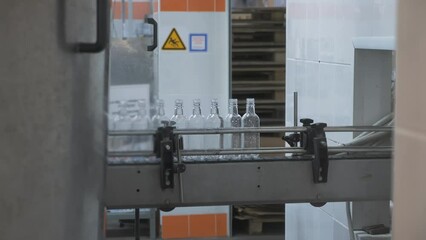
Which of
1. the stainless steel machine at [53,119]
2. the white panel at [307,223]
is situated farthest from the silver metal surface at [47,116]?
the white panel at [307,223]

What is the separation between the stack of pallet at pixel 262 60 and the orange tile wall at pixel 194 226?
3.70ft

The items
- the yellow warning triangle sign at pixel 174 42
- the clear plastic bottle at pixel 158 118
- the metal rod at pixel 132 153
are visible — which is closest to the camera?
the metal rod at pixel 132 153

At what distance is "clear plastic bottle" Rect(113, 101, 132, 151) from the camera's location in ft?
8.00

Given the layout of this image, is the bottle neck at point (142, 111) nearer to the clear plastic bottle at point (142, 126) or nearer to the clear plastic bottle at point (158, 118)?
the clear plastic bottle at point (142, 126)

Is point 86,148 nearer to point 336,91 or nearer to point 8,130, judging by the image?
point 8,130

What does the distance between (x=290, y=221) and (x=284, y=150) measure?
2311 mm

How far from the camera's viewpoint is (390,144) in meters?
3.36

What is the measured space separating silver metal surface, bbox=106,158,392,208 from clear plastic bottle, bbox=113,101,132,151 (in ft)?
0.73

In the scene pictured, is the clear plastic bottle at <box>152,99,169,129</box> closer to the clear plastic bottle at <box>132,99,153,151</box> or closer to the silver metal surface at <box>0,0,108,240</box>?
the clear plastic bottle at <box>132,99,153,151</box>

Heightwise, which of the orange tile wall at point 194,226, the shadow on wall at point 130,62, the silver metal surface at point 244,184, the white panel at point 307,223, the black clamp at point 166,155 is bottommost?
the orange tile wall at point 194,226

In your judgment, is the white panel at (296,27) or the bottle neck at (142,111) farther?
the white panel at (296,27)

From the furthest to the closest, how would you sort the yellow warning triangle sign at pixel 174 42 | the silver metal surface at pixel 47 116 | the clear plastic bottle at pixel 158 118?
the yellow warning triangle sign at pixel 174 42 → the clear plastic bottle at pixel 158 118 → the silver metal surface at pixel 47 116

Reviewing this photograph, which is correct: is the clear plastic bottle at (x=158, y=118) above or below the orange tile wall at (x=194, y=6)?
below

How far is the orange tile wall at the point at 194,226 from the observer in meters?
6.78
